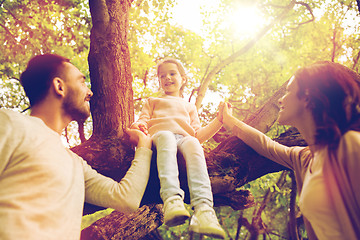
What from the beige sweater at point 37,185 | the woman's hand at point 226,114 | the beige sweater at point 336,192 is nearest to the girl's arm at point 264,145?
the woman's hand at point 226,114

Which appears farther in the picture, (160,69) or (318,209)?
(160,69)

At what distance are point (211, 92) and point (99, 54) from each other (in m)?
8.47

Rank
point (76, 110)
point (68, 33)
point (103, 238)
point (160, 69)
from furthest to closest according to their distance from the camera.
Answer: point (68, 33) < point (160, 69) < point (103, 238) < point (76, 110)

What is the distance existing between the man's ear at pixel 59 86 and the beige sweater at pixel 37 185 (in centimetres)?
33

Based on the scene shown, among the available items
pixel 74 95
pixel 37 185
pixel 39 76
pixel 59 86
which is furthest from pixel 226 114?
pixel 37 185

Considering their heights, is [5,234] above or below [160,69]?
below

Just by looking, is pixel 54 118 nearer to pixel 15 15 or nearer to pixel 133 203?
pixel 133 203

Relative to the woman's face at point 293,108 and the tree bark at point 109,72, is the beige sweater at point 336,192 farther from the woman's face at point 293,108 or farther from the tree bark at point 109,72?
the tree bark at point 109,72

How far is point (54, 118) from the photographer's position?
1.97 metres

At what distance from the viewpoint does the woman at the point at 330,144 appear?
4.77ft

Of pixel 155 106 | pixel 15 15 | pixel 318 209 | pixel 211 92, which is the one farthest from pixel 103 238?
pixel 211 92

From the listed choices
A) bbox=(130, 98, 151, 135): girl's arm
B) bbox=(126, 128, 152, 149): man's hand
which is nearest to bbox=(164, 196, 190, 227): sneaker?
bbox=(126, 128, 152, 149): man's hand

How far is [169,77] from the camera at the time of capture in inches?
131

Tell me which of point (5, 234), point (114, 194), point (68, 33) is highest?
point (68, 33)
